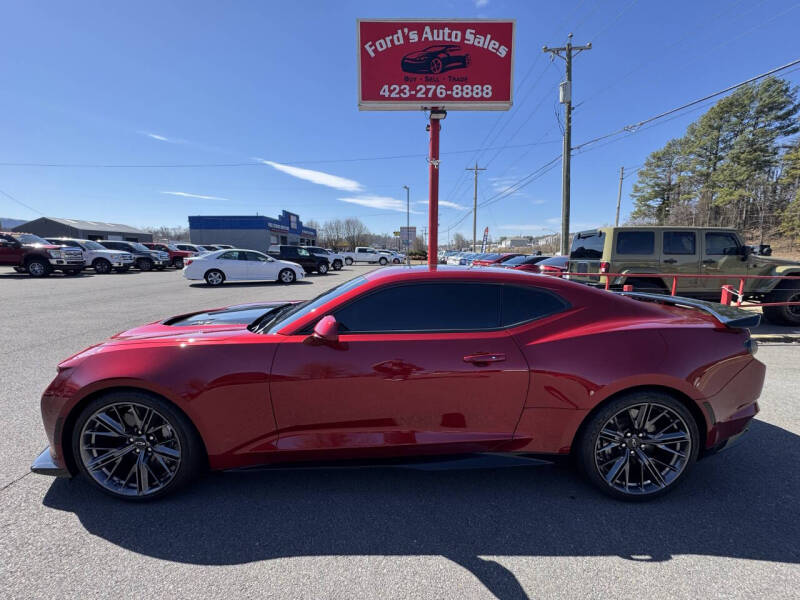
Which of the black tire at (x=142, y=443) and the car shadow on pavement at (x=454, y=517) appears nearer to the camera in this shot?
the car shadow on pavement at (x=454, y=517)

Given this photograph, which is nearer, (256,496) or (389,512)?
(389,512)

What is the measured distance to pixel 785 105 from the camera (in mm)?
36562

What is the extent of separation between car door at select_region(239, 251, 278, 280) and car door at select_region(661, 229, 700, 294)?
46.3 ft

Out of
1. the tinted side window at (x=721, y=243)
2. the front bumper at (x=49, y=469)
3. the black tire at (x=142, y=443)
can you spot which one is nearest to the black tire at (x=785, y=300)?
the tinted side window at (x=721, y=243)

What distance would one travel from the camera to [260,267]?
16.0m

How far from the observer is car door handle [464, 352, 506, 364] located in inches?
87.2

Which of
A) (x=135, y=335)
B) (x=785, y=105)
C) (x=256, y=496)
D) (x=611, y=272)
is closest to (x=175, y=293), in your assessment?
(x=135, y=335)

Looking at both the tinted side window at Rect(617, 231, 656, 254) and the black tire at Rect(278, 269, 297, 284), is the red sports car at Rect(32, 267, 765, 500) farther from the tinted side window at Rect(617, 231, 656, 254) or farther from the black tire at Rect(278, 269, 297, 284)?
the black tire at Rect(278, 269, 297, 284)

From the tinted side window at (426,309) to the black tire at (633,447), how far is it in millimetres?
939

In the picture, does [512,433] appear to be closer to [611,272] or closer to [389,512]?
[389,512]

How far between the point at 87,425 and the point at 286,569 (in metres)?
1.56

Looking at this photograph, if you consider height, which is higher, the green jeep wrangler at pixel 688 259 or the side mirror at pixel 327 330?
the green jeep wrangler at pixel 688 259

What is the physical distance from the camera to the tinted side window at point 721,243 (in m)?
7.39

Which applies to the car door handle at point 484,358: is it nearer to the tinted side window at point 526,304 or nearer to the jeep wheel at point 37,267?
the tinted side window at point 526,304
